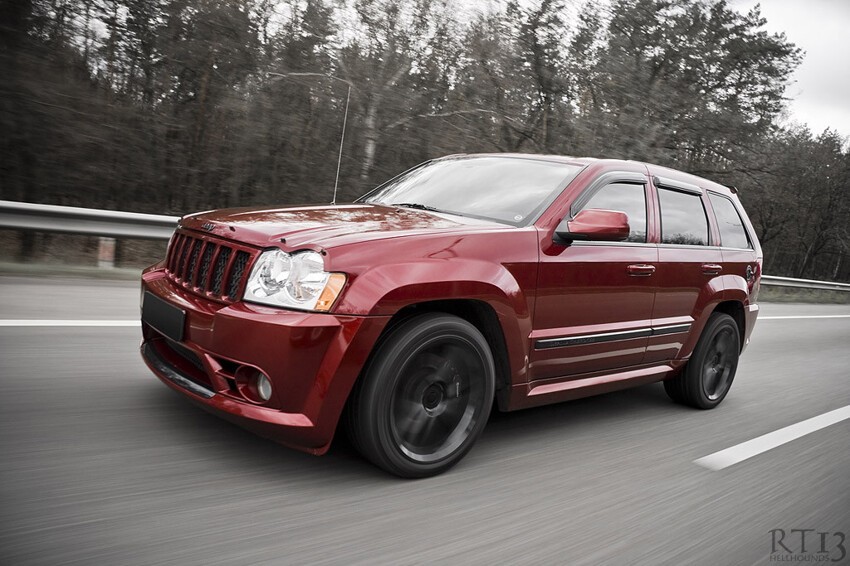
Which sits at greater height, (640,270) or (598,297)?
(640,270)

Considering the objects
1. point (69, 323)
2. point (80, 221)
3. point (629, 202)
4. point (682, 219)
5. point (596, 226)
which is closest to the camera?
point (596, 226)

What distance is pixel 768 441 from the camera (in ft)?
14.8

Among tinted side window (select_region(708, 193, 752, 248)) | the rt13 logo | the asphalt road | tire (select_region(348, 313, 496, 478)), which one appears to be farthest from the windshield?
the rt13 logo

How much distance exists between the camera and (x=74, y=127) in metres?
10.8

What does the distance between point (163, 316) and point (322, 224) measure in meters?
0.85

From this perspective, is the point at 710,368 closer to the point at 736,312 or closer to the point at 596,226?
the point at 736,312

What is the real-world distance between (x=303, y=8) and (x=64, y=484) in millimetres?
12350

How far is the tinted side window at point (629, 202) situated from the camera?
159 inches

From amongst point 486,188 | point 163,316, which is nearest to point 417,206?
point 486,188

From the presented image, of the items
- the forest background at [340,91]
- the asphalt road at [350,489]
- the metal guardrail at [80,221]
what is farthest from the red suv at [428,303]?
the forest background at [340,91]

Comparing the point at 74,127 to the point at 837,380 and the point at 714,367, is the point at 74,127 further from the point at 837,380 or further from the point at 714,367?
the point at 837,380

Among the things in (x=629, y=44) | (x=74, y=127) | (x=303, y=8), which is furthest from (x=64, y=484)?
(x=629, y=44)

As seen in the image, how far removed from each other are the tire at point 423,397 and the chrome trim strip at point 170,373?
0.64 metres

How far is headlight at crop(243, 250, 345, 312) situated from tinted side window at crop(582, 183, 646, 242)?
5.95ft
